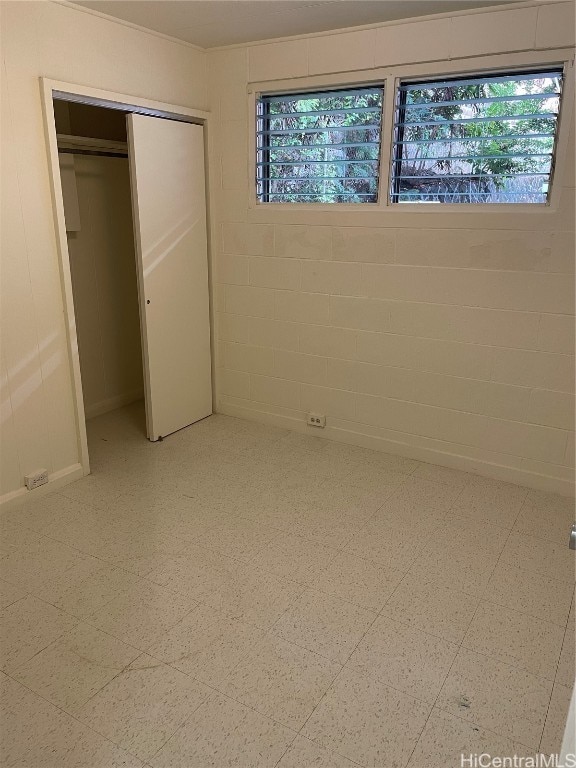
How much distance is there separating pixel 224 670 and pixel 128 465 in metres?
1.77

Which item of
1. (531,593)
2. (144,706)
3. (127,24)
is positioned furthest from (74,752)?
(127,24)

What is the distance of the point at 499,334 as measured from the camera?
10.4ft

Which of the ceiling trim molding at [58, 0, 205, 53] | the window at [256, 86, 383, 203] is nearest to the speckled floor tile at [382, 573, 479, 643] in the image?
the window at [256, 86, 383, 203]

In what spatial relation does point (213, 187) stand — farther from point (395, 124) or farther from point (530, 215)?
point (530, 215)

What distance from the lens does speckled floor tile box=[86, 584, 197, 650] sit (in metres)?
2.15

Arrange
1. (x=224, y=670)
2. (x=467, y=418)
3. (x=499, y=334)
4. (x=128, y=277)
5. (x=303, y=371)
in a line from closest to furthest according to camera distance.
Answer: (x=224, y=670)
(x=499, y=334)
(x=467, y=418)
(x=303, y=371)
(x=128, y=277)

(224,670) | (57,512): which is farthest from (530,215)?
Result: (57,512)

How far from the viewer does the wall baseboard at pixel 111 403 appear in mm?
4250

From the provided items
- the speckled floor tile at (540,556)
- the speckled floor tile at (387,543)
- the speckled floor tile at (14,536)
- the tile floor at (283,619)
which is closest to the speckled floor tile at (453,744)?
the tile floor at (283,619)

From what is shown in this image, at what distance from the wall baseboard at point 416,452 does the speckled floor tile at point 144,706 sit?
2089 millimetres

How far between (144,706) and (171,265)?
261 cm

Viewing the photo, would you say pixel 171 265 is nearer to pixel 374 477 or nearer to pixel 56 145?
pixel 56 145

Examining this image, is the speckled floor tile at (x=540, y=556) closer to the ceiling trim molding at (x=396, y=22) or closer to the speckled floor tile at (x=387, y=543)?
the speckled floor tile at (x=387, y=543)

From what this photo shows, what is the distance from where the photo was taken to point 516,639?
2145mm
